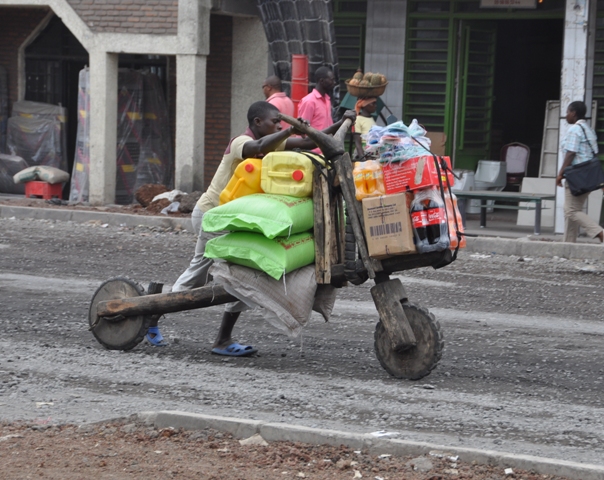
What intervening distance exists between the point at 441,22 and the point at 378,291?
10.4 metres

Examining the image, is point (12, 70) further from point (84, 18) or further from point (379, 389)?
point (379, 389)

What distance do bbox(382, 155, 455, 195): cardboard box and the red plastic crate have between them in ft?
41.0

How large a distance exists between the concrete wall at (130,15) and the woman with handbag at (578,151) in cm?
637

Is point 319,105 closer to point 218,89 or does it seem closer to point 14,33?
point 218,89

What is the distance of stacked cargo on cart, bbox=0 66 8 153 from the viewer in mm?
19641

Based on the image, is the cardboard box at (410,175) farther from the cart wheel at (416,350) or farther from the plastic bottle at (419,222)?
the cart wheel at (416,350)

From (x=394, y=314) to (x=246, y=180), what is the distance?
1.20 m

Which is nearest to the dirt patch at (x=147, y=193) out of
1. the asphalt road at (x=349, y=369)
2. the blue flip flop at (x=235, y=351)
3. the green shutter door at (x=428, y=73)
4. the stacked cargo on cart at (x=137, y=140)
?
the stacked cargo on cart at (x=137, y=140)

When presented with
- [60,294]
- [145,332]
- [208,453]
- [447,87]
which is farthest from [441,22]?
[208,453]

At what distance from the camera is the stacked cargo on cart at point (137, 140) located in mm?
17984

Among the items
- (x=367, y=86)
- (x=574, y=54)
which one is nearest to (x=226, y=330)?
(x=367, y=86)

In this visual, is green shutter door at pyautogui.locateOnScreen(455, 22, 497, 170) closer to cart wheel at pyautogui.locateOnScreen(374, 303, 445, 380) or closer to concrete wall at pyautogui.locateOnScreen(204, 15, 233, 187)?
concrete wall at pyautogui.locateOnScreen(204, 15, 233, 187)

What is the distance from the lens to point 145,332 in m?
7.34

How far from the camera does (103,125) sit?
17.1 meters
